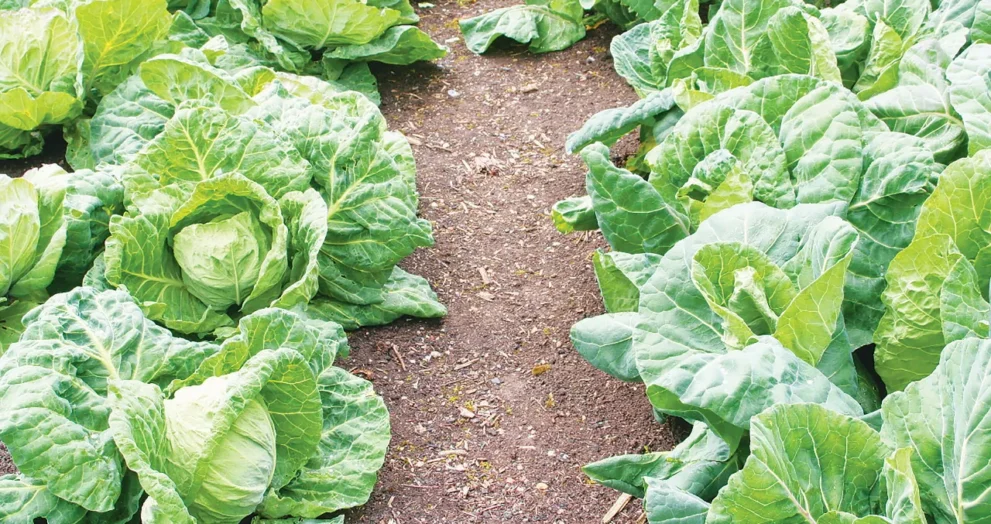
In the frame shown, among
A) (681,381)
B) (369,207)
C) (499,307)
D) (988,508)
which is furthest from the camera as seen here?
(499,307)

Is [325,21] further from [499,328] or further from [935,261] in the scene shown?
[935,261]

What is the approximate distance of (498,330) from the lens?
440cm

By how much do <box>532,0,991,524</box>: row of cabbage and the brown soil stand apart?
0.38 m

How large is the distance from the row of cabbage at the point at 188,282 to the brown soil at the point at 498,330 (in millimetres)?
214

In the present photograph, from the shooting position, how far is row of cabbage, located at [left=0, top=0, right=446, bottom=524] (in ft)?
9.69

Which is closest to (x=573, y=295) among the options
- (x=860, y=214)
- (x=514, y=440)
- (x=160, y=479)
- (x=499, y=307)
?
(x=499, y=307)

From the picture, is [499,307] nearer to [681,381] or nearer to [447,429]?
[447,429]

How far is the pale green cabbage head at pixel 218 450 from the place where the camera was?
2930mm

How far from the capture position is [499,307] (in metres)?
4.54

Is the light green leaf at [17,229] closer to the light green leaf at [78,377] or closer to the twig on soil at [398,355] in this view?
the light green leaf at [78,377]

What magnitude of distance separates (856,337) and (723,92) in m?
1.37

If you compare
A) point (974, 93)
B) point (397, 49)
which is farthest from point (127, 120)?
point (974, 93)

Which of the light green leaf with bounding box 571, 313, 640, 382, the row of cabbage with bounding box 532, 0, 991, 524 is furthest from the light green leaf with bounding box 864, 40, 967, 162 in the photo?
the light green leaf with bounding box 571, 313, 640, 382

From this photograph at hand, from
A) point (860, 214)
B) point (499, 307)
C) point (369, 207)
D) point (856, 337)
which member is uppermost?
point (860, 214)
